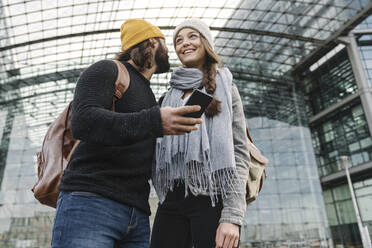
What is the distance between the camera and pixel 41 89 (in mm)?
23406

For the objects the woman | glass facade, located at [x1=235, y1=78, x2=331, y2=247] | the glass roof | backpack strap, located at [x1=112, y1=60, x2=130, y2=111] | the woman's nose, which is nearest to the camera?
backpack strap, located at [x1=112, y1=60, x2=130, y2=111]

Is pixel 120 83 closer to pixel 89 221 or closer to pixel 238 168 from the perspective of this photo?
→ pixel 89 221

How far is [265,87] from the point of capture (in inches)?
1001

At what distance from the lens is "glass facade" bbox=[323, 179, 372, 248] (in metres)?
22.2

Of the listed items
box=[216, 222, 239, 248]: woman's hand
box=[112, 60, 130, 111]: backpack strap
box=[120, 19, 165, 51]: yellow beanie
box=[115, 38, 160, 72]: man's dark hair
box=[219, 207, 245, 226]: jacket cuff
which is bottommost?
box=[216, 222, 239, 248]: woman's hand

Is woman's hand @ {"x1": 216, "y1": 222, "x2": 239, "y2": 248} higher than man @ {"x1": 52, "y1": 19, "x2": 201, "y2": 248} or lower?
lower

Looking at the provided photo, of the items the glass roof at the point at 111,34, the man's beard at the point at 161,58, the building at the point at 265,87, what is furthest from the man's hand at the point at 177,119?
the building at the point at 265,87

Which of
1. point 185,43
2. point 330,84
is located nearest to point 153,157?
point 185,43

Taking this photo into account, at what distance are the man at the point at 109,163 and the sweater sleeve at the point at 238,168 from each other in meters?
0.48

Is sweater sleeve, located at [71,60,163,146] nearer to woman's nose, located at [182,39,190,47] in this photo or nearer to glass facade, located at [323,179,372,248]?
woman's nose, located at [182,39,190,47]

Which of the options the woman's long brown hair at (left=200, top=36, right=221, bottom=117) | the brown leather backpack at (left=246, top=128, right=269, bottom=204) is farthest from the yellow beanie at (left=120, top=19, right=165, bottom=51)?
the brown leather backpack at (left=246, top=128, right=269, bottom=204)

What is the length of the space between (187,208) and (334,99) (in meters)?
26.2

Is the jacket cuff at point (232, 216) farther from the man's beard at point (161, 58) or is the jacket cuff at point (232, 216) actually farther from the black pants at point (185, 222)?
the man's beard at point (161, 58)

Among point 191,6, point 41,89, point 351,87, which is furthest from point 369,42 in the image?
point 41,89
